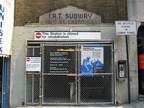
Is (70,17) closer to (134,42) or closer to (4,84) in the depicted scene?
(134,42)

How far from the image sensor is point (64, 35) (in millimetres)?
8102

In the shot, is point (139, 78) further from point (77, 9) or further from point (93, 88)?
point (77, 9)

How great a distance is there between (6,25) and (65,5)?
2.73 meters

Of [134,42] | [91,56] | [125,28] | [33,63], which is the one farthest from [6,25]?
[134,42]

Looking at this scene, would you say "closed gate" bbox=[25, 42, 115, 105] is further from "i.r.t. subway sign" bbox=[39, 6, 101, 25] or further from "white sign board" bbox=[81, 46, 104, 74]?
"i.r.t. subway sign" bbox=[39, 6, 101, 25]

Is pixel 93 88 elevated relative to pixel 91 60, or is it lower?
lower

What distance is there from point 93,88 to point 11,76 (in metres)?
3.59

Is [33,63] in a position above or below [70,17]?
below

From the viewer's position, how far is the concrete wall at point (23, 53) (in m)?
7.98

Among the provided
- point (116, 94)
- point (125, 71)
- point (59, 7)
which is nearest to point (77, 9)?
point (59, 7)

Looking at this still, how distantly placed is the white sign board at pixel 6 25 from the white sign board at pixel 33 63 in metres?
0.92

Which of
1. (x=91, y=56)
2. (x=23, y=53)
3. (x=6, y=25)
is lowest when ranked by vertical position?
(x=91, y=56)

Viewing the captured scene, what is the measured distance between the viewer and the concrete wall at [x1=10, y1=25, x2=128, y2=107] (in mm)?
7984

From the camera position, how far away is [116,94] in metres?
7.95
